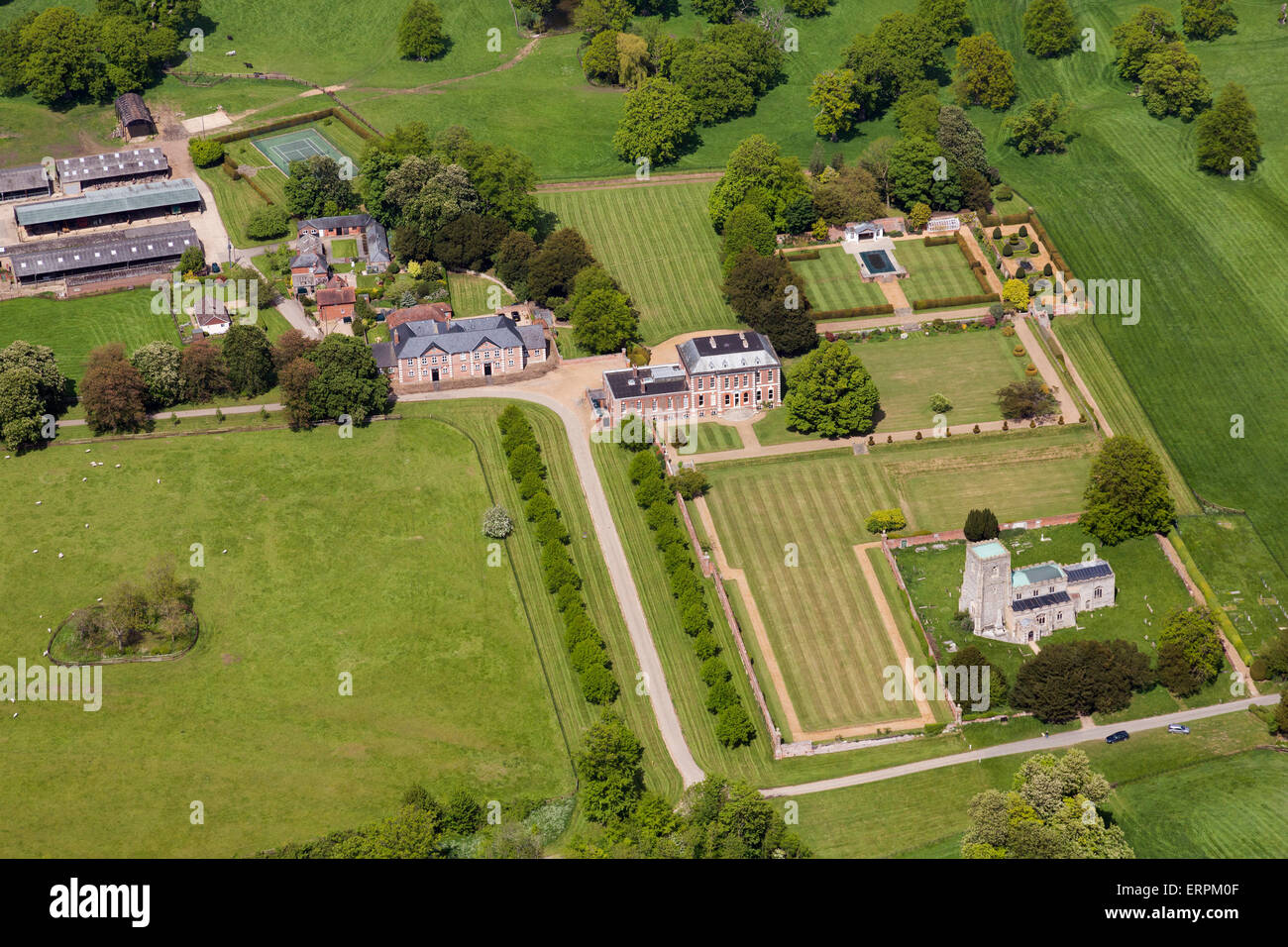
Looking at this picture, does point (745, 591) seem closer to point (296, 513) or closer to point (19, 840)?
point (296, 513)

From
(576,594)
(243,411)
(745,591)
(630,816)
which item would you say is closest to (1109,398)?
(745,591)

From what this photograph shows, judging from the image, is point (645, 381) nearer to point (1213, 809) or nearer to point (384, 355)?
point (384, 355)

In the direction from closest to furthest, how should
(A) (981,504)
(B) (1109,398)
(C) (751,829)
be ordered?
(C) (751,829) < (A) (981,504) < (B) (1109,398)

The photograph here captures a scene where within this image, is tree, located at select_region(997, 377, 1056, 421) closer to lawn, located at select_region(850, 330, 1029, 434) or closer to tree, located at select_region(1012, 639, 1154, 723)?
lawn, located at select_region(850, 330, 1029, 434)

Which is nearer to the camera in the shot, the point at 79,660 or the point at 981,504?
the point at 79,660

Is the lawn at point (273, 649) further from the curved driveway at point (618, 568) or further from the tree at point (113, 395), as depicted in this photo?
the curved driveway at point (618, 568)

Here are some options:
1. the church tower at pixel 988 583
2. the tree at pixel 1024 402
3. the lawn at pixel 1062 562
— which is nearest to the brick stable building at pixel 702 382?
the tree at pixel 1024 402
